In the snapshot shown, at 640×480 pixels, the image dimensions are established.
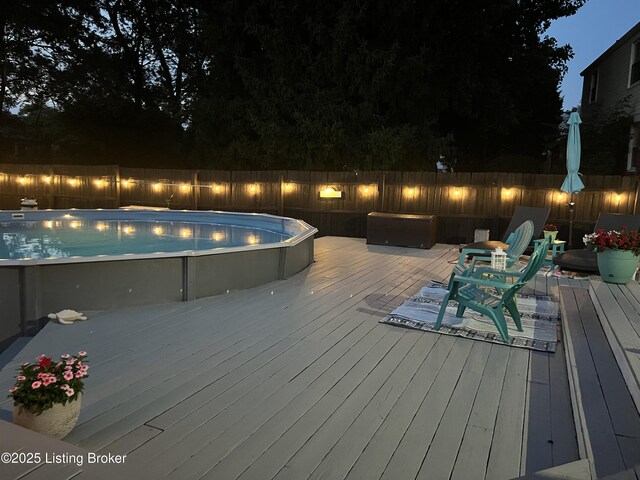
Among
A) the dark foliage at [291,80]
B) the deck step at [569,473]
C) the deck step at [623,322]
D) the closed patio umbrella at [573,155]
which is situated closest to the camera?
the deck step at [569,473]

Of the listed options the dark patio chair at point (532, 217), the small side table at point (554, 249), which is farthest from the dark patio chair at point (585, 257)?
the dark patio chair at point (532, 217)

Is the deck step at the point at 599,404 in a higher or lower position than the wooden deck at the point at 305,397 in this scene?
higher

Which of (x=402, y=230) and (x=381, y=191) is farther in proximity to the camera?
(x=381, y=191)

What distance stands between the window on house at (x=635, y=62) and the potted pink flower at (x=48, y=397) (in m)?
14.4

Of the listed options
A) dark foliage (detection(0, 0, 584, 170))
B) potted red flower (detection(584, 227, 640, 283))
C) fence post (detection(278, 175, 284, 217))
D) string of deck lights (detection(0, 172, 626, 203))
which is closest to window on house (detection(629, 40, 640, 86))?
dark foliage (detection(0, 0, 584, 170))

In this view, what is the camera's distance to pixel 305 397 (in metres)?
2.78

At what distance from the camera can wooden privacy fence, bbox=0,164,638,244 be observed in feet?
30.6

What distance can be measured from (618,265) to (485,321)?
211 centimetres

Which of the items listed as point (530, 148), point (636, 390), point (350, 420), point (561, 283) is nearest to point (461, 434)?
→ point (350, 420)

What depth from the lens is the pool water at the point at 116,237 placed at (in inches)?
377

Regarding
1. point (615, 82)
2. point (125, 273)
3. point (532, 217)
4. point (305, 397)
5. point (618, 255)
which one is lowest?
point (305, 397)

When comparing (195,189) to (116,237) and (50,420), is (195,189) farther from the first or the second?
(50,420)

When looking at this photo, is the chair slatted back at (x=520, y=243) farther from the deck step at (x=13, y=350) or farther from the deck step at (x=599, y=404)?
the deck step at (x=13, y=350)

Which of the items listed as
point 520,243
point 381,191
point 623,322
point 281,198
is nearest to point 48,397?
point 623,322
